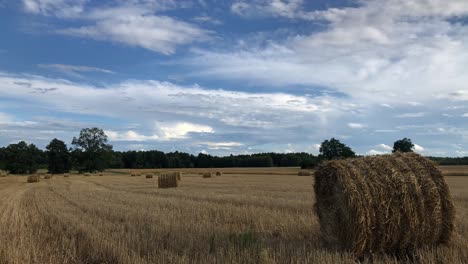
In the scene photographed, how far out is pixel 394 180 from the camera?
712 centimetres

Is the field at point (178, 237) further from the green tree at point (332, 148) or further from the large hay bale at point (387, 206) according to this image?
the green tree at point (332, 148)

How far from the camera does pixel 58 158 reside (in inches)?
3922

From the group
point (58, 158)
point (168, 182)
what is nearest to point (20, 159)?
point (58, 158)

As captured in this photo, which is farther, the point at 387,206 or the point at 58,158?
the point at 58,158

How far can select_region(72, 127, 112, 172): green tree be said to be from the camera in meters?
101

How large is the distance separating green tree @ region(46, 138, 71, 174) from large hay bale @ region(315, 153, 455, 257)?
99337 millimetres

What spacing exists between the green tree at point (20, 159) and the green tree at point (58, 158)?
3633 mm

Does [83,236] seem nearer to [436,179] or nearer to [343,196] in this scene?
[343,196]

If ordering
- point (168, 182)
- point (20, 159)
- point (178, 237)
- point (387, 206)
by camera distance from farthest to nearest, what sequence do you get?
point (20, 159) → point (168, 182) → point (178, 237) → point (387, 206)

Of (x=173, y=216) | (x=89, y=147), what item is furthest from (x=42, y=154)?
(x=173, y=216)

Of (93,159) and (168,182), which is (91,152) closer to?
(93,159)

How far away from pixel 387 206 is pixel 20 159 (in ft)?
314

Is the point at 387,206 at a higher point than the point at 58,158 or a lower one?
lower

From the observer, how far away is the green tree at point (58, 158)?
99.2 metres
